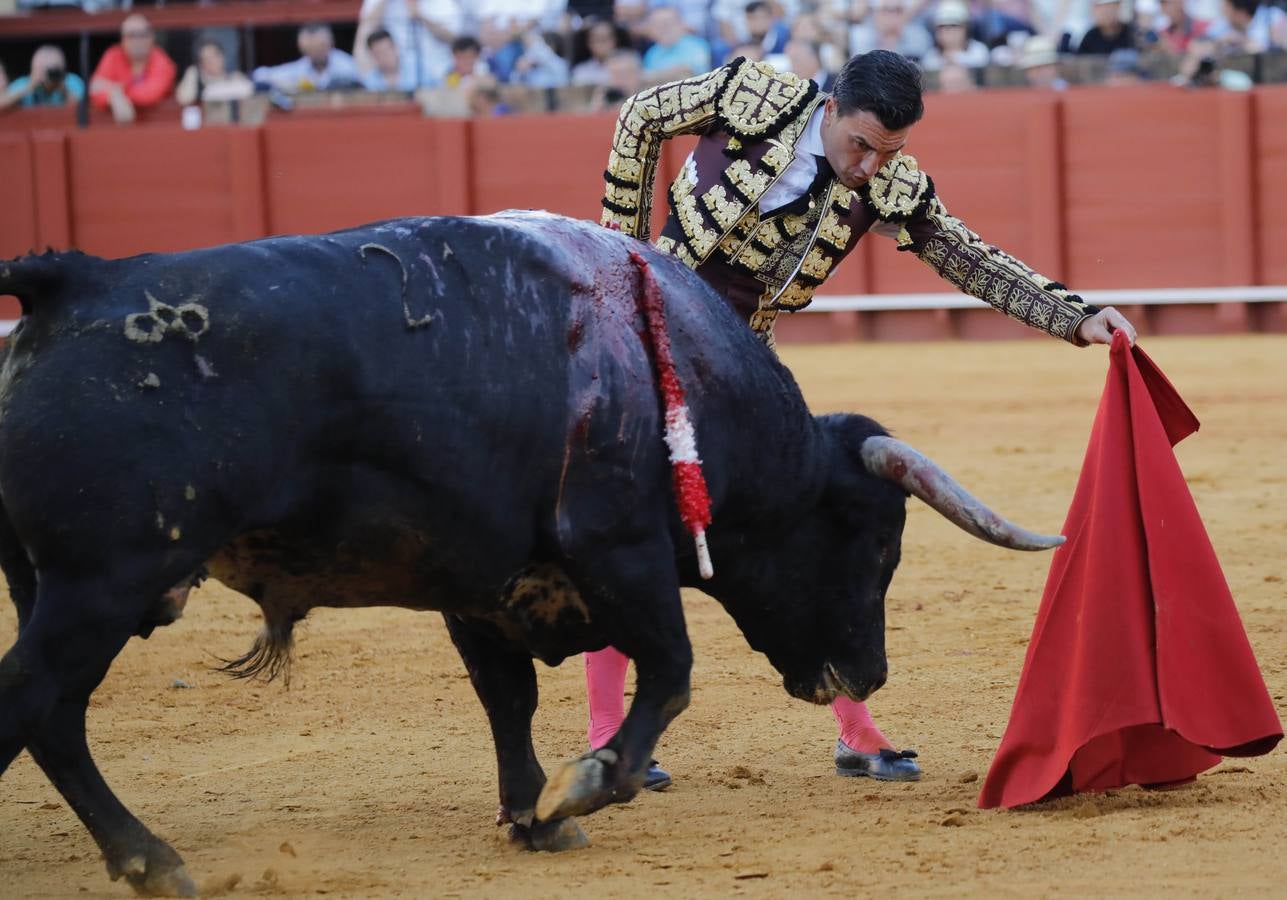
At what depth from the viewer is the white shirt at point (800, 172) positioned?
353cm

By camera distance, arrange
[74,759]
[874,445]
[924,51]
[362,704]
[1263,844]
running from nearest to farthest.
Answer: [74,759]
[1263,844]
[874,445]
[362,704]
[924,51]

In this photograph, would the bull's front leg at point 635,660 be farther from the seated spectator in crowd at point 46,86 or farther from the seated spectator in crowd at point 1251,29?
the seated spectator in crowd at point 46,86

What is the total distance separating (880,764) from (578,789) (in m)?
0.92

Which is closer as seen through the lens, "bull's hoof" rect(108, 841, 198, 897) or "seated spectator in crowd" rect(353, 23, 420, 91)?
"bull's hoof" rect(108, 841, 198, 897)

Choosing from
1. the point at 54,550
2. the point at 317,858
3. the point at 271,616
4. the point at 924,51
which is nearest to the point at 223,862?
the point at 317,858

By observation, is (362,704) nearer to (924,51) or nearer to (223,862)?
(223,862)

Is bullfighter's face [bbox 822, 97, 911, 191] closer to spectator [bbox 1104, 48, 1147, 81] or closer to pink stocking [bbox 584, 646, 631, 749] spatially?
pink stocking [bbox 584, 646, 631, 749]

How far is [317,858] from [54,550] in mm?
811

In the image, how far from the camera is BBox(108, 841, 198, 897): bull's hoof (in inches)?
107

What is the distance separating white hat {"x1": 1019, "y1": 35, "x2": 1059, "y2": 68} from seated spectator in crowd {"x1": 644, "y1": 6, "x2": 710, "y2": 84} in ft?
6.29

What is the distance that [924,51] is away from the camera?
11453 millimetres

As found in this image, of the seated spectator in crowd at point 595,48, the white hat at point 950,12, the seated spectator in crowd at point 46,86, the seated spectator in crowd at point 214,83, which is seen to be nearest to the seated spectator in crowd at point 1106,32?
the white hat at point 950,12

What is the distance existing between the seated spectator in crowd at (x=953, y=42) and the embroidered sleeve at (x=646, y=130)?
26.1 feet

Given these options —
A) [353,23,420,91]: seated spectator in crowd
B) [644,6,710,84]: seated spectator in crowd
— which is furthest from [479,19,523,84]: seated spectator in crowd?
[644,6,710,84]: seated spectator in crowd
